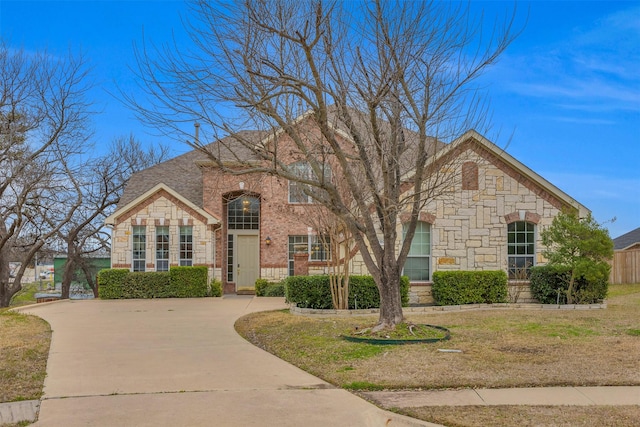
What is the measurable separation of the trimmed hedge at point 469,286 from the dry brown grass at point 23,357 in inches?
391

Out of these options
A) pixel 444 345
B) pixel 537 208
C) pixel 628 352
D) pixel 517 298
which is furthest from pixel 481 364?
pixel 537 208

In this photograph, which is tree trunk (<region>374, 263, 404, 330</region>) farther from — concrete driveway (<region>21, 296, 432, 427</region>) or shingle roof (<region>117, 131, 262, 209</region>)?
shingle roof (<region>117, 131, 262, 209</region>)

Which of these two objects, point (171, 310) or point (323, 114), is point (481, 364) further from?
point (171, 310)

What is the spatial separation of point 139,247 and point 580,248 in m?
15.3

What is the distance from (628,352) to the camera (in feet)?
32.5

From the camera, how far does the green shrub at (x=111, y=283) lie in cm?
2184

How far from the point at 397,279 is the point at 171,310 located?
8.11 m

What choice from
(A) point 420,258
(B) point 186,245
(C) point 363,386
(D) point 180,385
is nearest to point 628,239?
(A) point 420,258

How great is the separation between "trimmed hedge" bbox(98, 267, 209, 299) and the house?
3.40ft

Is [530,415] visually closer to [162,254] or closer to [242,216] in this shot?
[162,254]

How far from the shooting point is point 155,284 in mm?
22109

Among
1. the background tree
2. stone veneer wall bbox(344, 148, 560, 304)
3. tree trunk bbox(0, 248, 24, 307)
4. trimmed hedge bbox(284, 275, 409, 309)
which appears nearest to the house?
stone veneer wall bbox(344, 148, 560, 304)

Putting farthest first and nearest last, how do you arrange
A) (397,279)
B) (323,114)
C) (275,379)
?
(397,279) < (323,114) < (275,379)

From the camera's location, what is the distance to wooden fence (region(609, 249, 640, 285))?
29547mm
